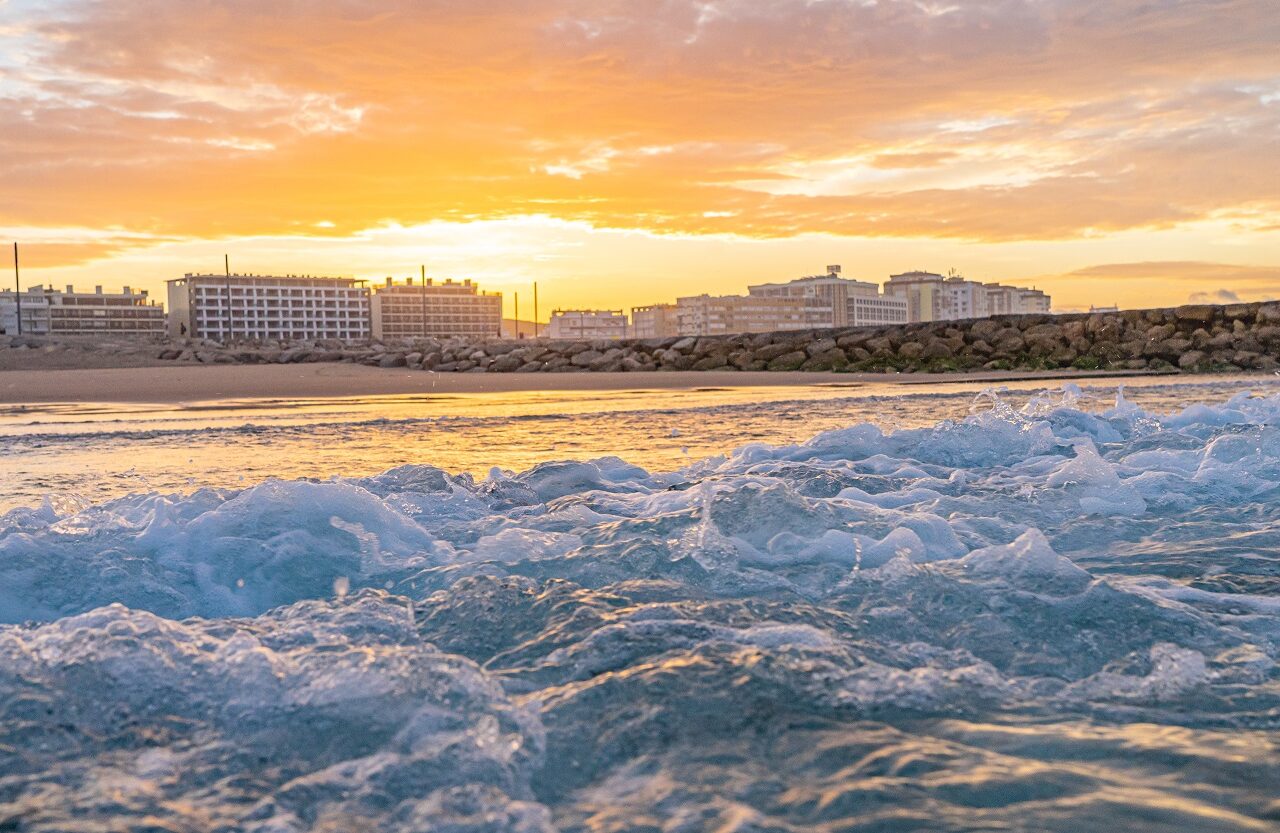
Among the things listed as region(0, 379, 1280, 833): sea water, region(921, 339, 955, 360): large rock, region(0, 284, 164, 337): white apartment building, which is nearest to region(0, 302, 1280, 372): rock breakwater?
region(921, 339, 955, 360): large rock

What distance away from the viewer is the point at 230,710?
2.17m

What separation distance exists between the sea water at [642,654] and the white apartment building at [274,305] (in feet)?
448

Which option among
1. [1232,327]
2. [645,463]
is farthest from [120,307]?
[645,463]

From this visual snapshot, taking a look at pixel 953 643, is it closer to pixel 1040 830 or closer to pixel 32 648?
pixel 1040 830

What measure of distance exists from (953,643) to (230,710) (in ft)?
5.48

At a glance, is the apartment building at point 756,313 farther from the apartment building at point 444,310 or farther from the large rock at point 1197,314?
the large rock at point 1197,314

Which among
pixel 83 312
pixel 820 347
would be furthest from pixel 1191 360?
pixel 83 312

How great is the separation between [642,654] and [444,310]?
536 ft

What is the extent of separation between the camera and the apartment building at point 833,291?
184 m

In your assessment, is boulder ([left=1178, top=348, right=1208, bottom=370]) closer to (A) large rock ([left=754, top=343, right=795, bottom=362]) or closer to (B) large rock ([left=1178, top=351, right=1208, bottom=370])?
(B) large rock ([left=1178, top=351, right=1208, bottom=370])

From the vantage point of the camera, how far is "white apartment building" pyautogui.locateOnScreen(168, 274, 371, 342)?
138 m

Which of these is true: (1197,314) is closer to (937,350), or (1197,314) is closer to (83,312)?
(937,350)

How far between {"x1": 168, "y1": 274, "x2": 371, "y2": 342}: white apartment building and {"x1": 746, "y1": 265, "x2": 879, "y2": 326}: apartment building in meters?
71.8

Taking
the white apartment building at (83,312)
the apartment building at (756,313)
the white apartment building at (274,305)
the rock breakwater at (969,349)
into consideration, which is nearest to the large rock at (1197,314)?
the rock breakwater at (969,349)
